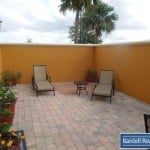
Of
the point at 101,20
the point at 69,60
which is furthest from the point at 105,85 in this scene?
the point at 101,20

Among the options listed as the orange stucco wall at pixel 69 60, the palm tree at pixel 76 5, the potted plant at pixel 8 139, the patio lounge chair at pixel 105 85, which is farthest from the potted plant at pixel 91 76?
the palm tree at pixel 76 5

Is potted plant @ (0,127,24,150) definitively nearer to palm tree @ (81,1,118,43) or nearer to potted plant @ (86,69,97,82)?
potted plant @ (86,69,97,82)

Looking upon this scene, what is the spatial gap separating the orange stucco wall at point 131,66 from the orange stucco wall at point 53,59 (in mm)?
1448

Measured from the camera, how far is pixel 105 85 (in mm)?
8719

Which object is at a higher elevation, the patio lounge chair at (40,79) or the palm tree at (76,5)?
the palm tree at (76,5)

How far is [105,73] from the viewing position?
9109 mm

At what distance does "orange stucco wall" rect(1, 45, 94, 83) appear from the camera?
36.0 feet

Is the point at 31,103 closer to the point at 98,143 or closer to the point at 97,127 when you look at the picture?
the point at 97,127

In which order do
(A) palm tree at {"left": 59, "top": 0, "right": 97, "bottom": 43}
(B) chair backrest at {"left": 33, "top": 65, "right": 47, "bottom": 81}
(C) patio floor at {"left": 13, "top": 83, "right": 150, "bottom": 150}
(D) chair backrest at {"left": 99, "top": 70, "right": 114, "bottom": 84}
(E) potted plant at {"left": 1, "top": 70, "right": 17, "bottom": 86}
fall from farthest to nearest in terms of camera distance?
(A) palm tree at {"left": 59, "top": 0, "right": 97, "bottom": 43} → (E) potted plant at {"left": 1, "top": 70, "right": 17, "bottom": 86} → (B) chair backrest at {"left": 33, "top": 65, "right": 47, "bottom": 81} → (D) chair backrest at {"left": 99, "top": 70, "right": 114, "bottom": 84} → (C) patio floor at {"left": 13, "top": 83, "right": 150, "bottom": 150}

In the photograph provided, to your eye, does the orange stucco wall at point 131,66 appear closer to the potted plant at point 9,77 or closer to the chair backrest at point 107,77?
the chair backrest at point 107,77

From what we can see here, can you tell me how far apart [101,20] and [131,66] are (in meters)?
16.4

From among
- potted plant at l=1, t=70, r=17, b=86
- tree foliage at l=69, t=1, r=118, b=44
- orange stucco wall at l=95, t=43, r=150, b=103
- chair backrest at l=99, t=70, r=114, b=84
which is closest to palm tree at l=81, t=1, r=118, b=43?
tree foliage at l=69, t=1, r=118, b=44

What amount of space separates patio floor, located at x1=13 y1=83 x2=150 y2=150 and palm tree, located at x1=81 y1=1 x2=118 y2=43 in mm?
16290

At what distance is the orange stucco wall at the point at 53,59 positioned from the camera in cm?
1098
